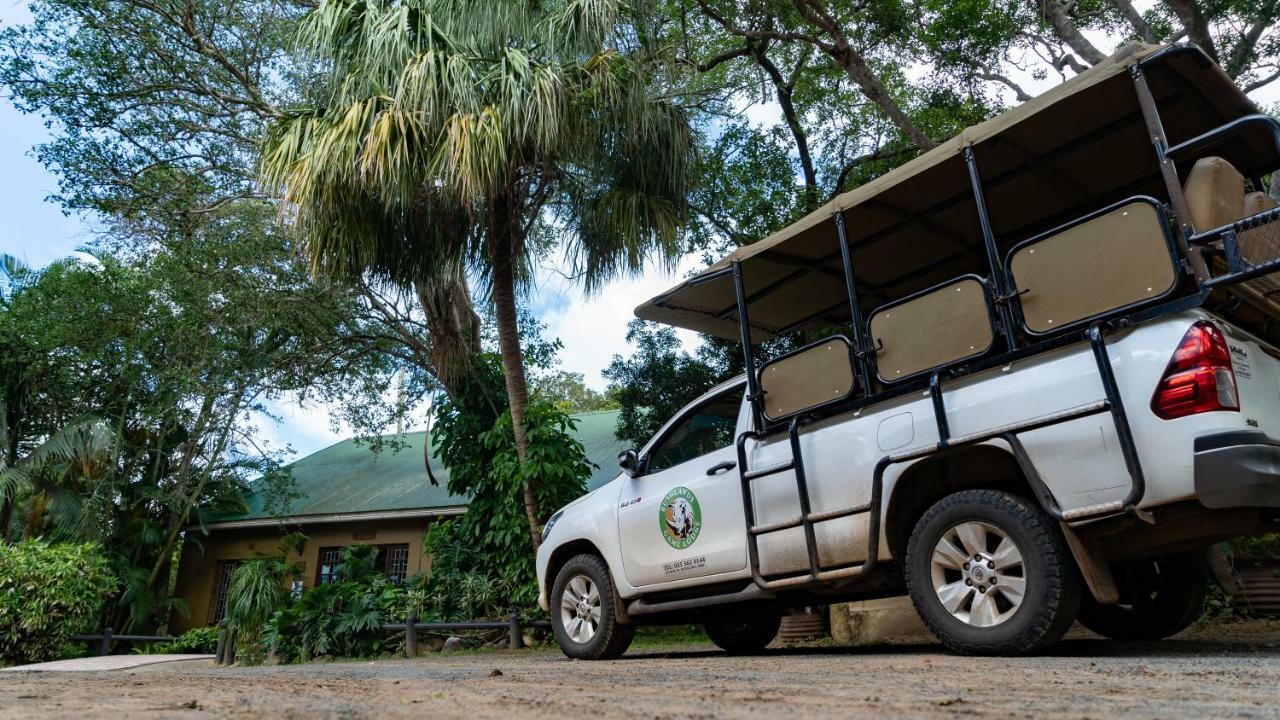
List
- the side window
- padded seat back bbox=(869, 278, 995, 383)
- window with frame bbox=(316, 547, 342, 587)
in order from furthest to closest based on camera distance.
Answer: window with frame bbox=(316, 547, 342, 587)
the side window
padded seat back bbox=(869, 278, 995, 383)

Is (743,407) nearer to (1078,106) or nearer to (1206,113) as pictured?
(1078,106)

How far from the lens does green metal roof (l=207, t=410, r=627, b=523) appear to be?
14898 millimetres

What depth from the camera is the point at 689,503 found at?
5.43 m

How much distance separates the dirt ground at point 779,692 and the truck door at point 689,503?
112 centimetres

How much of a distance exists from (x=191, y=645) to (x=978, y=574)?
52.4 ft

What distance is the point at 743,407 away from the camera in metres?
5.36

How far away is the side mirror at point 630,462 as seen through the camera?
19.1ft

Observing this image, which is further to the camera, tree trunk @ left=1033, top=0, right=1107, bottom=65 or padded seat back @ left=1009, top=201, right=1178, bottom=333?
tree trunk @ left=1033, top=0, right=1107, bottom=65

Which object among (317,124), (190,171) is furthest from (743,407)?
(190,171)

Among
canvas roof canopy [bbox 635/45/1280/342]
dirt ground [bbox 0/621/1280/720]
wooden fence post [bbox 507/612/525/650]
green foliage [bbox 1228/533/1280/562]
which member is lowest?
dirt ground [bbox 0/621/1280/720]

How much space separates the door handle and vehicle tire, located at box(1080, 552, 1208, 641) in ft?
7.23

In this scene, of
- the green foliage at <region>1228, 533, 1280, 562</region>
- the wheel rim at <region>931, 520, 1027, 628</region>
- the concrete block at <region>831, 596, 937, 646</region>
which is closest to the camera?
the wheel rim at <region>931, 520, 1027, 628</region>

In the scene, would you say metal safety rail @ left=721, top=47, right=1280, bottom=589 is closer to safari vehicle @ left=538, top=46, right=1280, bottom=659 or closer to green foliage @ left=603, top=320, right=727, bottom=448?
safari vehicle @ left=538, top=46, right=1280, bottom=659

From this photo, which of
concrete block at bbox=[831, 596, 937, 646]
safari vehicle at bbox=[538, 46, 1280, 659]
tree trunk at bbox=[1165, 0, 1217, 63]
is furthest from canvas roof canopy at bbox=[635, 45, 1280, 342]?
tree trunk at bbox=[1165, 0, 1217, 63]
